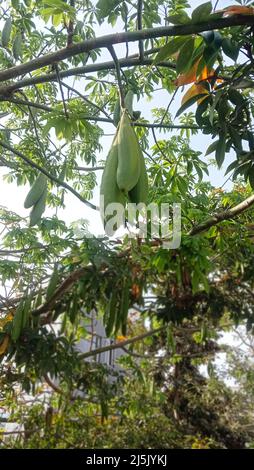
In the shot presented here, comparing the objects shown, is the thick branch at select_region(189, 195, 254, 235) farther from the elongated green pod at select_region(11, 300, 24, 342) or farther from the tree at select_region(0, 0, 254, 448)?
the elongated green pod at select_region(11, 300, 24, 342)

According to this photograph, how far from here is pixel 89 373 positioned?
111 inches

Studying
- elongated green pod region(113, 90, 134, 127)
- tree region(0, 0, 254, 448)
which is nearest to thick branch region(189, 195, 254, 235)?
tree region(0, 0, 254, 448)

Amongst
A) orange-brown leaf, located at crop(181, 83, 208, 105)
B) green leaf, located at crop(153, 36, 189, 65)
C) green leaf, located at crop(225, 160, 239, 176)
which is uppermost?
orange-brown leaf, located at crop(181, 83, 208, 105)

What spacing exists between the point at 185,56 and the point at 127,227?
0.63 meters

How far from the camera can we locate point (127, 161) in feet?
1.75

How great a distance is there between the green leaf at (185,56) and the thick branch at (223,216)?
67 cm

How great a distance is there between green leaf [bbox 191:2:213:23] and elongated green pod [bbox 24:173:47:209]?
610mm

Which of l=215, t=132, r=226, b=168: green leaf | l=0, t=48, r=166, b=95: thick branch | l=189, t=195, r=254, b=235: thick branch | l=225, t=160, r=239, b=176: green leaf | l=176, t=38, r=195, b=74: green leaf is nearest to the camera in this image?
l=176, t=38, r=195, b=74: green leaf

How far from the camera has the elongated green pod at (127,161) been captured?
526mm

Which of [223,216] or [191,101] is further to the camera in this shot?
[223,216]

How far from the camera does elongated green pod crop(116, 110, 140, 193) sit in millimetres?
526

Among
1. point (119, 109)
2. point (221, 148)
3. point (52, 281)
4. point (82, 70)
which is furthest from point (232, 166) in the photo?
point (52, 281)

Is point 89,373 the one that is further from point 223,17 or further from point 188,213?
point 223,17

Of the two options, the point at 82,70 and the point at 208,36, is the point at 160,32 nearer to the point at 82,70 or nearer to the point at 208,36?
the point at 208,36
